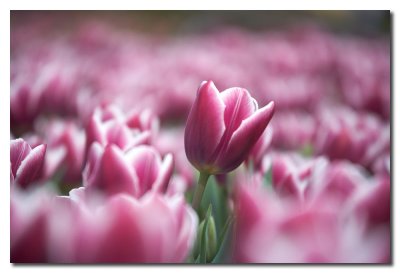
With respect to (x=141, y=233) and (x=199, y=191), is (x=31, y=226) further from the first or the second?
(x=199, y=191)

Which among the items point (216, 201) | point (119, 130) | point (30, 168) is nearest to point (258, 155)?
point (216, 201)

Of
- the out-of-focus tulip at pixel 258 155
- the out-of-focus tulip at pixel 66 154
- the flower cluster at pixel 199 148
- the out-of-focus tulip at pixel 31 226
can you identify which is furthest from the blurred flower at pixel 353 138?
the out-of-focus tulip at pixel 31 226

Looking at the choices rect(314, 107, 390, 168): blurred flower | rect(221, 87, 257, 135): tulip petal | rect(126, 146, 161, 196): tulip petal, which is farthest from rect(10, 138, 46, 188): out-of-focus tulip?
rect(314, 107, 390, 168): blurred flower

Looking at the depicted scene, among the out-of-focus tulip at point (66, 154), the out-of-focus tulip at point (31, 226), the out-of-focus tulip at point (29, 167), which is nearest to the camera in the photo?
the out-of-focus tulip at point (31, 226)

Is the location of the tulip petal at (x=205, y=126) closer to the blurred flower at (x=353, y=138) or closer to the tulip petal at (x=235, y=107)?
the tulip petal at (x=235, y=107)

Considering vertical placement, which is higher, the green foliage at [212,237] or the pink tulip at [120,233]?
the pink tulip at [120,233]

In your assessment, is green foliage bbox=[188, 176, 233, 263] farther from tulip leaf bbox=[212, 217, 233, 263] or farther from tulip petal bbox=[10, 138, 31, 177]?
tulip petal bbox=[10, 138, 31, 177]

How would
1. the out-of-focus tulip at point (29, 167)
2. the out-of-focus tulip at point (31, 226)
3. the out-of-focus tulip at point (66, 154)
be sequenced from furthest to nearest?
the out-of-focus tulip at point (66, 154) < the out-of-focus tulip at point (29, 167) < the out-of-focus tulip at point (31, 226)

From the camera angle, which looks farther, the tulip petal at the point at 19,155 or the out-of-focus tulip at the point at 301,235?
the tulip petal at the point at 19,155

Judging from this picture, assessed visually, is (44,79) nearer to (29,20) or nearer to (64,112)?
(64,112)
